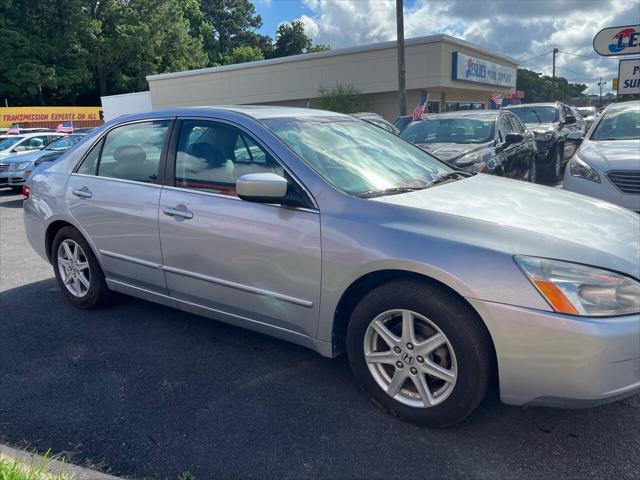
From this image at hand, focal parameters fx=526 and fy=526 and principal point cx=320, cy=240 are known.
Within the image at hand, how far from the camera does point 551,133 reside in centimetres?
1038

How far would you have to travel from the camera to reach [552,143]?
10.3 m

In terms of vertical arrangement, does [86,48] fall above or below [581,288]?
above

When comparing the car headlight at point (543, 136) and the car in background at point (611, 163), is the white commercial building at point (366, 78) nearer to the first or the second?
the car headlight at point (543, 136)

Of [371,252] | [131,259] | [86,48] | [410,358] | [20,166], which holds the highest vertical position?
[86,48]

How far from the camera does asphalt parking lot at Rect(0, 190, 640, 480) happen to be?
7.97 feet

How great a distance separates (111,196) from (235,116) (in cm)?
121

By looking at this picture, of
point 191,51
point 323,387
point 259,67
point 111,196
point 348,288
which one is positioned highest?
point 191,51

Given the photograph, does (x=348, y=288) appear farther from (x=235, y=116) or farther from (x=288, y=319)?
(x=235, y=116)

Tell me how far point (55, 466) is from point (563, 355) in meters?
2.37

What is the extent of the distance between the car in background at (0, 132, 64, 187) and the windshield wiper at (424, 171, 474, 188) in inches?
481

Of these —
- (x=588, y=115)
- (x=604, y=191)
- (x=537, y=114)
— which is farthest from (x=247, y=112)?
(x=588, y=115)

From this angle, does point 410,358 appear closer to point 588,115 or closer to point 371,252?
point 371,252

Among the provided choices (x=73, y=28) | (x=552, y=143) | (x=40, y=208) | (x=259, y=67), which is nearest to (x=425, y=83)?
(x=259, y=67)

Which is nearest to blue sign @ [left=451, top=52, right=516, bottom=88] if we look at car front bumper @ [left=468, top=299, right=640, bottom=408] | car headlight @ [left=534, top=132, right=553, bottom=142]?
car headlight @ [left=534, top=132, right=553, bottom=142]
